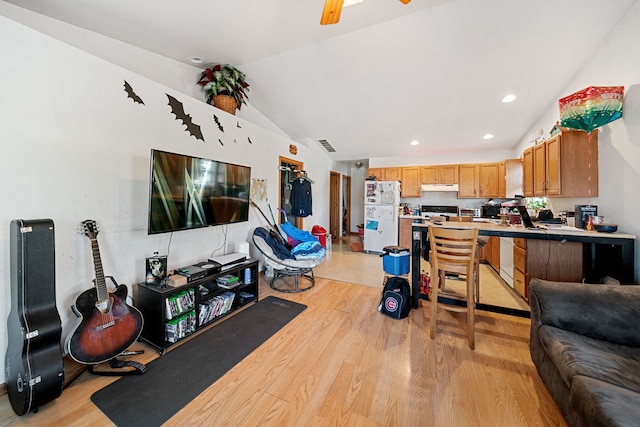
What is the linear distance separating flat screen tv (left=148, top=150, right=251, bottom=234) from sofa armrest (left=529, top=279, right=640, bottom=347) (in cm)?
289

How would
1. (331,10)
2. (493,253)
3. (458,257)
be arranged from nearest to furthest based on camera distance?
1. (331,10)
2. (458,257)
3. (493,253)

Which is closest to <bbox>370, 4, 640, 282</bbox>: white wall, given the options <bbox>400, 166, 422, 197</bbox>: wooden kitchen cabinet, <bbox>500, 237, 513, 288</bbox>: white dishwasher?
<bbox>500, 237, 513, 288</bbox>: white dishwasher

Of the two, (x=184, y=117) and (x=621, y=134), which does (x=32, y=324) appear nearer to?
(x=184, y=117)

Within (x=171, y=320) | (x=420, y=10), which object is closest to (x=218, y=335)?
(x=171, y=320)

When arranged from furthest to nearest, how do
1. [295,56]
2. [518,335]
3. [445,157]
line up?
[445,157], [295,56], [518,335]

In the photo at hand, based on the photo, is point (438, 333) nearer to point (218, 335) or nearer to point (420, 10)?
point (218, 335)

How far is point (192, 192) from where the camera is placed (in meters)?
2.23

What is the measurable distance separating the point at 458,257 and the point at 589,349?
870 mm

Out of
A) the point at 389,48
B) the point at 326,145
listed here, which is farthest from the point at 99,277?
the point at 326,145

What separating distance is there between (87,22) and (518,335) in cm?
483

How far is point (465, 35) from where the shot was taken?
7.89ft

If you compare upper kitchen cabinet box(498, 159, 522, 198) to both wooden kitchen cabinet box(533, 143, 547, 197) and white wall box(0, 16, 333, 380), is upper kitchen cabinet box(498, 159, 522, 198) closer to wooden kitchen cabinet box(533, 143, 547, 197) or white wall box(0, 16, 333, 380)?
wooden kitchen cabinet box(533, 143, 547, 197)

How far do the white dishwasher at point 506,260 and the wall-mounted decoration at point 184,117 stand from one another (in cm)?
425

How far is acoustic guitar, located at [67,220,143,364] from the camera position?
1.56m
